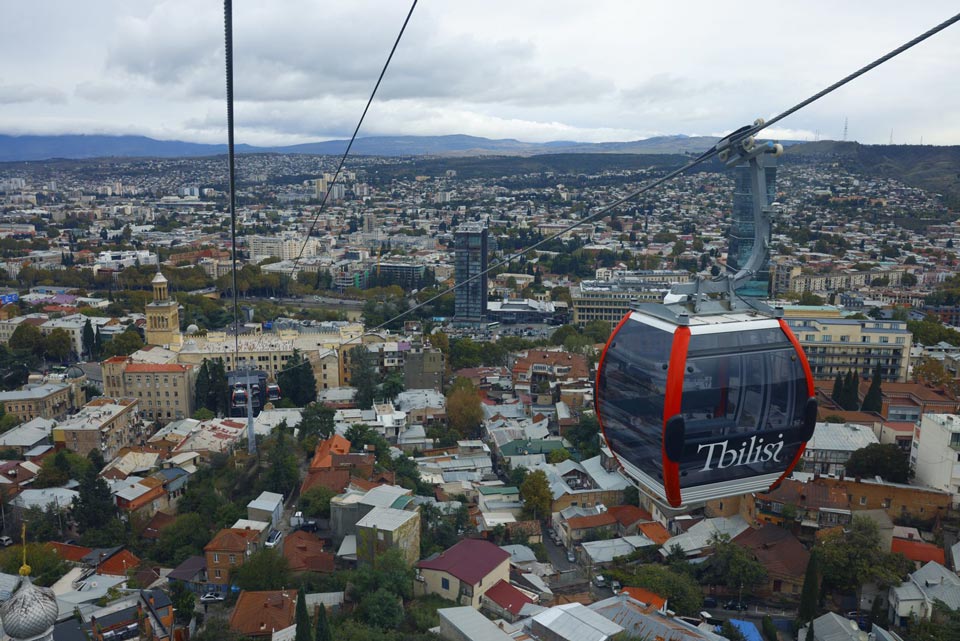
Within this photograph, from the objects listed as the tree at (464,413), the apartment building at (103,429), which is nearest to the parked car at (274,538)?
the tree at (464,413)

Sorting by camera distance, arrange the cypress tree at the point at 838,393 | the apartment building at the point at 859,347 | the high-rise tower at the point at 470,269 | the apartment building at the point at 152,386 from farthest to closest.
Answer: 1. the high-rise tower at the point at 470,269
2. the apartment building at the point at 859,347
3. the apartment building at the point at 152,386
4. the cypress tree at the point at 838,393

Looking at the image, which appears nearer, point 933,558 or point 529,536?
point 933,558

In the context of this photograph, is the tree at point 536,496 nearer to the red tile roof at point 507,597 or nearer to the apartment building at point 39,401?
the red tile roof at point 507,597

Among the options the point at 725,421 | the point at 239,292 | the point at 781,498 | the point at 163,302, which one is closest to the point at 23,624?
the point at 725,421

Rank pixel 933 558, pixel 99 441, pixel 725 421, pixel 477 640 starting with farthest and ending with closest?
pixel 99 441, pixel 933 558, pixel 477 640, pixel 725 421

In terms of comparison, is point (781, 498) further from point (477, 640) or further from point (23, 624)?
point (23, 624)

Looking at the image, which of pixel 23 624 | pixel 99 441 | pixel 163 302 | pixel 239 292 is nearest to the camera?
pixel 23 624

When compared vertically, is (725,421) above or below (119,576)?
above

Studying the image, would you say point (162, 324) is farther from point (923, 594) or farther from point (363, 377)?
point (923, 594)
